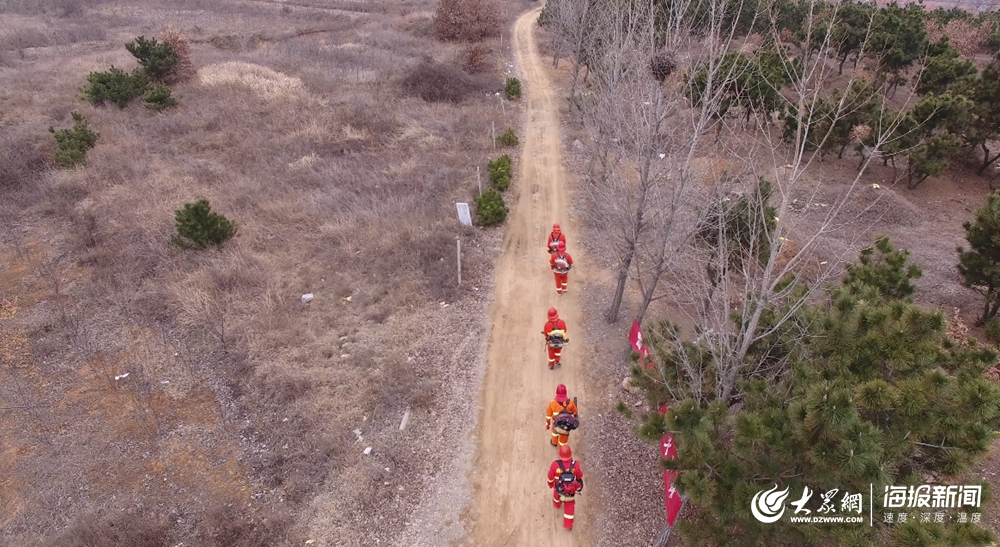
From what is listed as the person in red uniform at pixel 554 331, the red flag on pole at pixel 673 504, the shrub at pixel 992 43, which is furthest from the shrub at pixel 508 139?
the shrub at pixel 992 43

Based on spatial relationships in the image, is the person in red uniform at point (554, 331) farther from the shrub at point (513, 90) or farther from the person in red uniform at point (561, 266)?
the shrub at point (513, 90)

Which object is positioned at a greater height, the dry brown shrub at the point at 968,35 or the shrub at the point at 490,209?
the dry brown shrub at the point at 968,35

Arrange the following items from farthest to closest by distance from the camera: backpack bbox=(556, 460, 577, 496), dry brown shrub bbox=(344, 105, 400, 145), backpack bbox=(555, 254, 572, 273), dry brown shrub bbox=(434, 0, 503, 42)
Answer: dry brown shrub bbox=(434, 0, 503, 42) → dry brown shrub bbox=(344, 105, 400, 145) → backpack bbox=(555, 254, 572, 273) → backpack bbox=(556, 460, 577, 496)

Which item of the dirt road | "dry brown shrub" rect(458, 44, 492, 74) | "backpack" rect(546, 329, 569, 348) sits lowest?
the dirt road

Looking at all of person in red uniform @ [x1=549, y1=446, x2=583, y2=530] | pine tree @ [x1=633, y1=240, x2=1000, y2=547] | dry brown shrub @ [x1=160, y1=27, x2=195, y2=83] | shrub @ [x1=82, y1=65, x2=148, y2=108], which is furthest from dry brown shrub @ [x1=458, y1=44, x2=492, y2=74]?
pine tree @ [x1=633, y1=240, x2=1000, y2=547]

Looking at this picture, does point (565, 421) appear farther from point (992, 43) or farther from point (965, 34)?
point (965, 34)

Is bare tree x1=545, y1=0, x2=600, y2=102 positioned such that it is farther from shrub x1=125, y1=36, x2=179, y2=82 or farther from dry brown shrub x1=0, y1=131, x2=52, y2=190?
dry brown shrub x1=0, y1=131, x2=52, y2=190

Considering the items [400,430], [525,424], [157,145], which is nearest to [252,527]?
[400,430]
